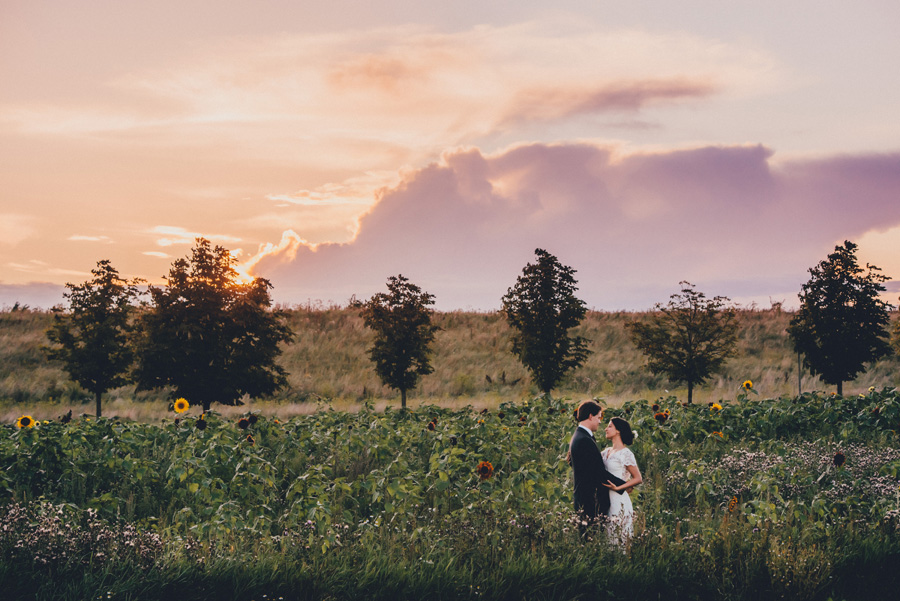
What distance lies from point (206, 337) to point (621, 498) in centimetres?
1570

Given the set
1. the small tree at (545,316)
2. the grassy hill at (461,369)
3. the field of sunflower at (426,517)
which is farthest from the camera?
the grassy hill at (461,369)

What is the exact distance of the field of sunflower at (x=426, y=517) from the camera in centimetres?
507

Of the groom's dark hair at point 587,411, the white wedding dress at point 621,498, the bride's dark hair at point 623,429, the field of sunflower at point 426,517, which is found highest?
the groom's dark hair at point 587,411

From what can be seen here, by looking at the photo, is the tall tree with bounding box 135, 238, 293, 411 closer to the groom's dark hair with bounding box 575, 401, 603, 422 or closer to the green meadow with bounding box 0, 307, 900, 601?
the green meadow with bounding box 0, 307, 900, 601

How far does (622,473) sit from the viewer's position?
6180 mm

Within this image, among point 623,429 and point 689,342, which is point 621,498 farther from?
point 689,342

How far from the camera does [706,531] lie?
6223 mm

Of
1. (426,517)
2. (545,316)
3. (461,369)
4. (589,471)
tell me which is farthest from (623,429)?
(461,369)

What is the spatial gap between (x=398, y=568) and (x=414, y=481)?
285cm

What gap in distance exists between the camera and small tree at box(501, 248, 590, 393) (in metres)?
21.7

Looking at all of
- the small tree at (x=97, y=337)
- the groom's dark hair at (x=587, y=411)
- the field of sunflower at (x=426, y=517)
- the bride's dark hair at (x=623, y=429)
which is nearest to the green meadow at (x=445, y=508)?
the field of sunflower at (x=426, y=517)

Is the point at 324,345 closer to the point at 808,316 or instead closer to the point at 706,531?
the point at 808,316

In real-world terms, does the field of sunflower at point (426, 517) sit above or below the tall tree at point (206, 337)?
below

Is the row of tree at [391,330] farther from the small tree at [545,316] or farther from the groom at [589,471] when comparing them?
the groom at [589,471]
